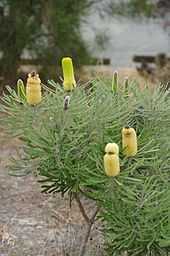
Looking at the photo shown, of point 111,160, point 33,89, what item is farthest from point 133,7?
point 111,160

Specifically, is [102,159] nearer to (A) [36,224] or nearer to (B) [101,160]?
(B) [101,160]

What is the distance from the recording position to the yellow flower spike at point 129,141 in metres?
2.31

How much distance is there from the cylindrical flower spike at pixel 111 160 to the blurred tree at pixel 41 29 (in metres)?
5.20

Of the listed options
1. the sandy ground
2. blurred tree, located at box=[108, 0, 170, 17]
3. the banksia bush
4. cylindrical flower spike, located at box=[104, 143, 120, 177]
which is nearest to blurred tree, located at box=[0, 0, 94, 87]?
blurred tree, located at box=[108, 0, 170, 17]

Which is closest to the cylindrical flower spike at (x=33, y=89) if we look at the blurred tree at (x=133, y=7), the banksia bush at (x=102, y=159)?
the banksia bush at (x=102, y=159)

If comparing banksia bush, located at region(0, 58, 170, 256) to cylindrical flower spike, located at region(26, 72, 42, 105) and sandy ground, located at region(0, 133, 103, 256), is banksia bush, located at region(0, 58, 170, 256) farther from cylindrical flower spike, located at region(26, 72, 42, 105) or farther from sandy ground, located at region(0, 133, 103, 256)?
sandy ground, located at region(0, 133, 103, 256)

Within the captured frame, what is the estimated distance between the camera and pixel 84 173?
7.98 ft

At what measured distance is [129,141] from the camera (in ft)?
7.68

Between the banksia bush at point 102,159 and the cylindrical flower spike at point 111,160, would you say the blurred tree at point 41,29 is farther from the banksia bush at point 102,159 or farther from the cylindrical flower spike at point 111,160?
the cylindrical flower spike at point 111,160

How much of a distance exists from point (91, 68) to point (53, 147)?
604 cm

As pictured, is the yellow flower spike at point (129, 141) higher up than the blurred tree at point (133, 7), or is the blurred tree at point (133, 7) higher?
the blurred tree at point (133, 7)

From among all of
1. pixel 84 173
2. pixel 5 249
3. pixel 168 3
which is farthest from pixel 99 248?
pixel 168 3

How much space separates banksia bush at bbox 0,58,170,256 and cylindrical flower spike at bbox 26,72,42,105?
1.2 inches

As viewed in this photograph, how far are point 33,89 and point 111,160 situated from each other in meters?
0.41
